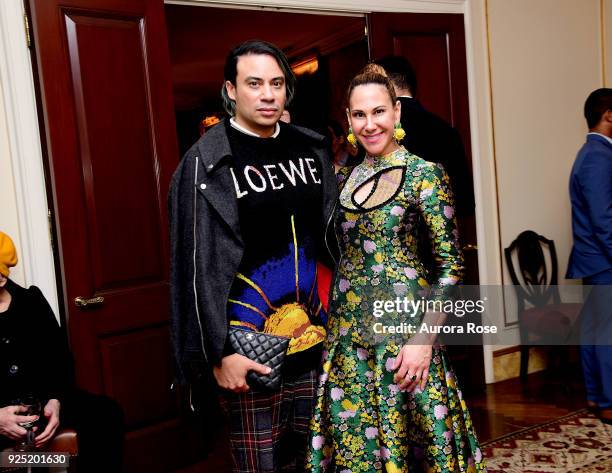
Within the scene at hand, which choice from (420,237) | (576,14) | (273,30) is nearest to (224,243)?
(420,237)

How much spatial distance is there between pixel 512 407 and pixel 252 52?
2713mm

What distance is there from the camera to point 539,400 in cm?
374

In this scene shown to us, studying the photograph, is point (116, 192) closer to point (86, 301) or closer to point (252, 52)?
point (86, 301)

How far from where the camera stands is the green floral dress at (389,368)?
180 centimetres

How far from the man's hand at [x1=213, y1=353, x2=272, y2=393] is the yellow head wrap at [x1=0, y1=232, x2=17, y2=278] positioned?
1.04 m

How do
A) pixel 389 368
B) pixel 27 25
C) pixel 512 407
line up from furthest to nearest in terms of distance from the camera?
pixel 512 407, pixel 27 25, pixel 389 368

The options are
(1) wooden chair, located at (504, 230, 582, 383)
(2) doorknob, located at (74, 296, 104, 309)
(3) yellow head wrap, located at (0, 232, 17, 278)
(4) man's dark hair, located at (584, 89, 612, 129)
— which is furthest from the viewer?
(1) wooden chair, located at (504, 230, 582, 383)

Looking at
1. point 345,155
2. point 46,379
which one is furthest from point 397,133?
point 46,379

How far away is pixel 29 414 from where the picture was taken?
2072 millimetres

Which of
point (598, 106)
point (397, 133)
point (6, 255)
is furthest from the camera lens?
point (598, 106)

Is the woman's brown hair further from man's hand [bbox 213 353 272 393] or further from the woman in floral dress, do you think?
man's hand [bbox 213 353 272 393]

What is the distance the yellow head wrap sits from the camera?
2.31 metres

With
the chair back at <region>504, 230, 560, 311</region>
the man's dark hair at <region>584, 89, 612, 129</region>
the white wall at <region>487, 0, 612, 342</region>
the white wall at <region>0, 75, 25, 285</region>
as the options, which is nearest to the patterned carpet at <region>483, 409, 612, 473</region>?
the chair back at <region>504, 230, 560, 311</region>

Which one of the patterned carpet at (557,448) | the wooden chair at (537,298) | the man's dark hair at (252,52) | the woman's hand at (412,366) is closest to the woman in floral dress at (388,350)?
the woman's hand at (412,366)
